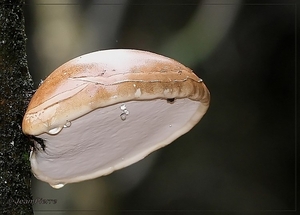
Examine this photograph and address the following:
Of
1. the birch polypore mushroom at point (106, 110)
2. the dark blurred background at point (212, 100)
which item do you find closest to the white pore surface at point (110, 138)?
the birch polypore mushroom at point (106, 110)

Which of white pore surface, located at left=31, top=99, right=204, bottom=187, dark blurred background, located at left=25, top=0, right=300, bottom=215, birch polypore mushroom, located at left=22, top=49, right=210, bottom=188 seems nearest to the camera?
birch polypore mushroom, located at left=22, top=49, right=210, bottom=188

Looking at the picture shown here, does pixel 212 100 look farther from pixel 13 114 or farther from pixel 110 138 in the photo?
pixel 13 114

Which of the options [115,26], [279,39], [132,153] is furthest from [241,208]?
[132,153]

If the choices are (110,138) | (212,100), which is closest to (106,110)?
(110,138)

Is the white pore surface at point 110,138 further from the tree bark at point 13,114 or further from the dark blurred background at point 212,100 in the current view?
the dark blurred background at point 212,100

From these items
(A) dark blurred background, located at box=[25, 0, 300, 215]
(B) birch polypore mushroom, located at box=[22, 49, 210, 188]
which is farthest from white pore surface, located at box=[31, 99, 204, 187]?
(A) dark blurred background, located at box=[25, 0, 300, 215]

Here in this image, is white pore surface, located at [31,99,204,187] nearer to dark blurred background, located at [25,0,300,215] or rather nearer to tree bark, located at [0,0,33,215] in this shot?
tree bark, located at [0,0,33,215]

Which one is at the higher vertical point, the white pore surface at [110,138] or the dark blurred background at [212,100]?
the white pore surface at [110,138]
